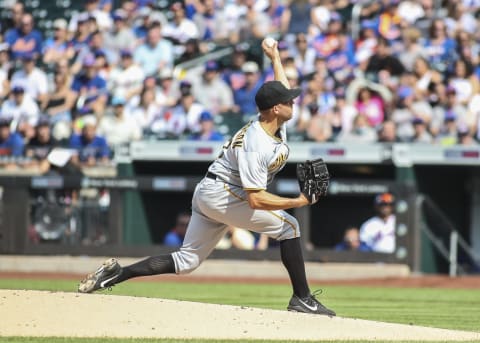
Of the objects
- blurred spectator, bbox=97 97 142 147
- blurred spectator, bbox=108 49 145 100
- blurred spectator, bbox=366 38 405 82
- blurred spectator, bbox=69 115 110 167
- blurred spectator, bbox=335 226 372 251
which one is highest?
blurred spectator, bbox=366 38 405 82

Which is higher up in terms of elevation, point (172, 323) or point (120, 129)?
point (120, 129)

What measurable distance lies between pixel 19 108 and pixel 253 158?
34.0 ft

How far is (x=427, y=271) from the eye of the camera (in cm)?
1491

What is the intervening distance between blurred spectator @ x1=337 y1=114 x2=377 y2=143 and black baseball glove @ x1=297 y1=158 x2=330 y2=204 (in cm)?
779

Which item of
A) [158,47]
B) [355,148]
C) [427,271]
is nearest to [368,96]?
[355,148]

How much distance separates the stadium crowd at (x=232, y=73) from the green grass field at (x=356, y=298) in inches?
120

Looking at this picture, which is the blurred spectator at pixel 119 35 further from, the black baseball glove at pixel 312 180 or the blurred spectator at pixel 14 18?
the black baseball glove at pixel 312 180

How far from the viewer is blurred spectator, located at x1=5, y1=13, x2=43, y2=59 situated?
61.4 feet

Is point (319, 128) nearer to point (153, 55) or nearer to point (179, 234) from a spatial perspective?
point (179, 234)

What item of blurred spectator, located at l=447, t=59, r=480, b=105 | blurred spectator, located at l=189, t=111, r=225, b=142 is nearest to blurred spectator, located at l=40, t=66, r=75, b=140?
blurred spectator, located at l=189, t=111, r=225, b=142

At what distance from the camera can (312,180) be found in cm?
723

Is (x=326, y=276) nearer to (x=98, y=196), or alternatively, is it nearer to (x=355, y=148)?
(x=355, y=148)

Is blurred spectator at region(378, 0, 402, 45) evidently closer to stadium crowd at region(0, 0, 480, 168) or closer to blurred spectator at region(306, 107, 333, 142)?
stadium crowd at region(0, 0, 480, 168)

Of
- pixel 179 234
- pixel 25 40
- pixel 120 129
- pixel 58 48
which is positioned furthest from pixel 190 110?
pixel 25 40
